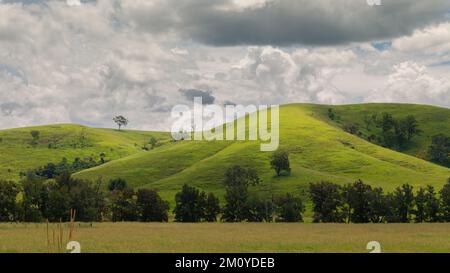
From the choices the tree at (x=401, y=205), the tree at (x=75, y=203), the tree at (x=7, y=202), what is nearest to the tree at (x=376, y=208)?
the tree at (x=401, y=205)

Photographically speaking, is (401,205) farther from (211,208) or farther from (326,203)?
(211,208)

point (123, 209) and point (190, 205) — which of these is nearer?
point (123, 209)

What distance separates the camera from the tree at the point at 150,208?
106 meters

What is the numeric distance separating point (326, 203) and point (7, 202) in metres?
56.7

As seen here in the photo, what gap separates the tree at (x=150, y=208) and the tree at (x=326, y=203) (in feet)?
94.4

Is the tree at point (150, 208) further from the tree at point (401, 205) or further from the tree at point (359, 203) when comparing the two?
the tree at point (401, 205)

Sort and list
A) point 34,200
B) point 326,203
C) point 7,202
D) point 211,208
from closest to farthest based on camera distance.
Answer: point 7,202 → point 34,200 → point 326,203 → point 211,208

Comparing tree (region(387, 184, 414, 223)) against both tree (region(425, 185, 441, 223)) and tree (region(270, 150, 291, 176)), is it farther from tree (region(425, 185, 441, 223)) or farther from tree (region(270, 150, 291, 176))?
tree (region(270, 150, 291, 176))

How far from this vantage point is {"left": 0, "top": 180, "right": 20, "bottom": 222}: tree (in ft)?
304

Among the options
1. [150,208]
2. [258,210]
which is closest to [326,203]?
[258,210]

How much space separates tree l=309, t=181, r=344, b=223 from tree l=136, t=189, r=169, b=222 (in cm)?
2876

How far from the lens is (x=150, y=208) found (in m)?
106
